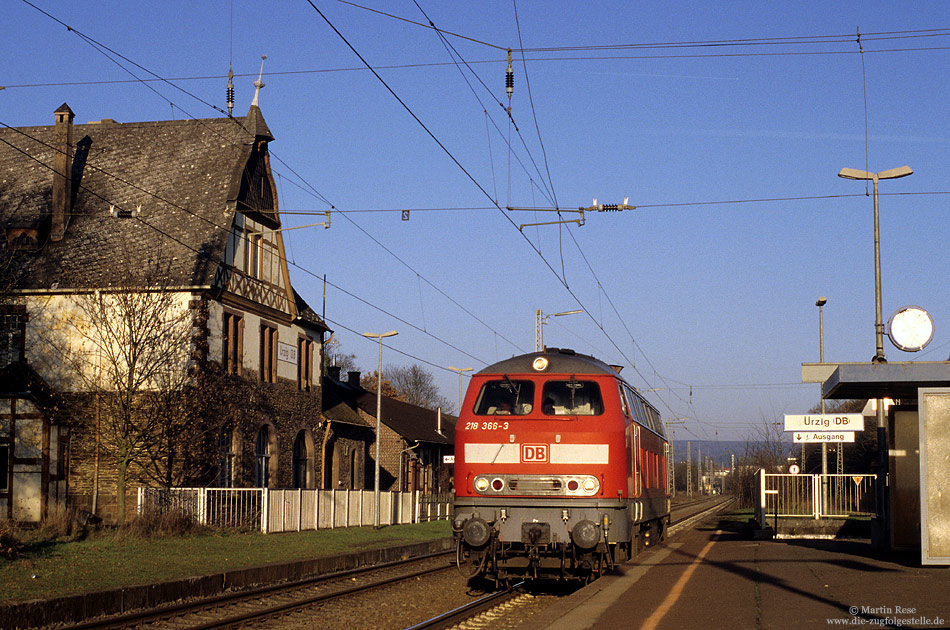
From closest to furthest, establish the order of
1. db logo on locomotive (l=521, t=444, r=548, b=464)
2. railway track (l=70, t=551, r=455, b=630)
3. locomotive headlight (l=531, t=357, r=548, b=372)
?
1. railway track (l=70, t=551, r=455, b=630)
2. db logo on locomotive (l=521, t=444, r=548, b=464)
3. locomotive headlight (l=531, t=357, r=548, b=372)

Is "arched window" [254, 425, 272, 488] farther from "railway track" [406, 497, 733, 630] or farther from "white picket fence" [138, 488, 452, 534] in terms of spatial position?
"railway track" [406, 497, 733, 630]

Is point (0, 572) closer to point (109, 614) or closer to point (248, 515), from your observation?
point (109, 614)

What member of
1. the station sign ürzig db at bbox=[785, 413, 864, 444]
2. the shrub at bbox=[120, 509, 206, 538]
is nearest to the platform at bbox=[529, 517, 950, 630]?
the station sign ürzig db at bbox=[785, 413, 864, 444]

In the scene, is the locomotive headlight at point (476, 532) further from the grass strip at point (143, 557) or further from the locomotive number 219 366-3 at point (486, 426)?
the grass strip at point (143, 557)

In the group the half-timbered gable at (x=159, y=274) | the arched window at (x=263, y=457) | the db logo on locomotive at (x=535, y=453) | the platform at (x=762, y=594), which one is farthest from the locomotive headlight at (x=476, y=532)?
the arched window at (x=263, y=457)

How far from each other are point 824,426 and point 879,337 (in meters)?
6.49

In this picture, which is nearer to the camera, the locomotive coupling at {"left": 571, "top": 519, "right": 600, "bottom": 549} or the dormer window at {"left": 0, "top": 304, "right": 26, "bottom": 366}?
the locomotive coupling at {"left": 571, "top": 519, "right": 600, "bottom": 549}

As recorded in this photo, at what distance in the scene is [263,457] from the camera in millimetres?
33906

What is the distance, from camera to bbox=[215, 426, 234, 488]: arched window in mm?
30731

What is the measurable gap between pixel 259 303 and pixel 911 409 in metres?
22.3

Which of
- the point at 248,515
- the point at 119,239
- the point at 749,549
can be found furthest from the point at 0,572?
the point at 119,239

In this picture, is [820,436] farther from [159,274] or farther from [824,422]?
[159,274]

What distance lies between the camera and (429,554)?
25.7 m

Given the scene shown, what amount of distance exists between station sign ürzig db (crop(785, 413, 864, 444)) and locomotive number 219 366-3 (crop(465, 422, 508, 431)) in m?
13.3
